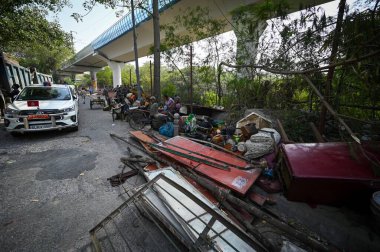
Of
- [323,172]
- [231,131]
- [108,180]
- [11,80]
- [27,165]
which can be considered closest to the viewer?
[323,172]

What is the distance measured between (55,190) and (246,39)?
661cm

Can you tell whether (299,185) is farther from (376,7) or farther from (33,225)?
(33,225)

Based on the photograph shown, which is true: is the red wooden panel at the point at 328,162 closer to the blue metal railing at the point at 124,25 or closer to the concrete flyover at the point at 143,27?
the concrete flyover at the point at 143,27

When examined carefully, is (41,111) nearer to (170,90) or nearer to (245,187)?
(245,187)

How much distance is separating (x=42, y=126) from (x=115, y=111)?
3.52 meters

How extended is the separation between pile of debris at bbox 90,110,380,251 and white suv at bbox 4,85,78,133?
3201 mm

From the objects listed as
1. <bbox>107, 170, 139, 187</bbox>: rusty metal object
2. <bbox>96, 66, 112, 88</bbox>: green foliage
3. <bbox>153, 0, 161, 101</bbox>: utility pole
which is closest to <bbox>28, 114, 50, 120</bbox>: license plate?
<bbox>107, 170, 139, 187</bbox>: rusty metal object

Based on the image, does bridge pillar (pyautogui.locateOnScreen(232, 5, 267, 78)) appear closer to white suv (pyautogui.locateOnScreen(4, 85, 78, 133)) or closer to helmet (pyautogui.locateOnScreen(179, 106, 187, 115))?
helmet (pyautogui.locateOnScreen(179, 106, 187, 115))

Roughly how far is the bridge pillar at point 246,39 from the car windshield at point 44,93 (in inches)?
248

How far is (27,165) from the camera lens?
12.9 ft

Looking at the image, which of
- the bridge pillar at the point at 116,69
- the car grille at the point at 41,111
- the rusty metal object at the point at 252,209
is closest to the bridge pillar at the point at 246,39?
the rusty metal object at the point at 252,209

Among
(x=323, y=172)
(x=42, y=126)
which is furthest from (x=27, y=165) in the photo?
(x=323, y=172)

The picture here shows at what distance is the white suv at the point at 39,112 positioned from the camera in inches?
204

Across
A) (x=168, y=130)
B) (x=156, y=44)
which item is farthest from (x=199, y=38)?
(x=168, y=130)
